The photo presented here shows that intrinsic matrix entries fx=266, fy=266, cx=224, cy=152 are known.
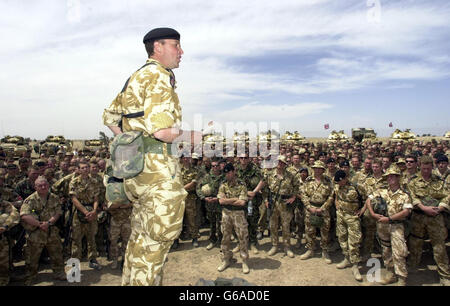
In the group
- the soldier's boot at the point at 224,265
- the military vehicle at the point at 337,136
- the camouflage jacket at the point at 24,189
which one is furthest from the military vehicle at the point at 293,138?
the camouflage jacket at the point at 24,189

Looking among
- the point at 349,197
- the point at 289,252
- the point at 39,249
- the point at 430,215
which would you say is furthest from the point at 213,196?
the point at 430,215

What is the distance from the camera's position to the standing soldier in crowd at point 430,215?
5.59 metres

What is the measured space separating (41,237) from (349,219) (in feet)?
23.3

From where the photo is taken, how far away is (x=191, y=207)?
847cm

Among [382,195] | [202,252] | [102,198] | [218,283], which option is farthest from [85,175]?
[382,195]

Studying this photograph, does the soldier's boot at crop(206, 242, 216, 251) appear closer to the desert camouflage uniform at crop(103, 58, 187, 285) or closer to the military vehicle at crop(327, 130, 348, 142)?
the desert camouflage uniform at crop(103, 58, 187, 285)

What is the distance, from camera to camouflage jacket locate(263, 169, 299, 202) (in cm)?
769

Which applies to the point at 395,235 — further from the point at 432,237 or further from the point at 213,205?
the point at 213,205

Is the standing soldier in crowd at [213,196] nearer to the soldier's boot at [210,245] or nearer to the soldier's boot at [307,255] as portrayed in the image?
the soldier's boot at [210,245]

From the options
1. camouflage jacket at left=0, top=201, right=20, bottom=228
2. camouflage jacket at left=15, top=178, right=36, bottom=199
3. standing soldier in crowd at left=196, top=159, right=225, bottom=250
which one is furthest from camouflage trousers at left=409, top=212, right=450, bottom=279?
camouflage jacket at left=15, top=178, right=36, bottom=199

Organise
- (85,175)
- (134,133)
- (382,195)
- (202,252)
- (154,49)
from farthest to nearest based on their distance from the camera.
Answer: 1. (202,252)
2. (85,175)
3. (382,195)
4. (154,49)
5. (134,133)

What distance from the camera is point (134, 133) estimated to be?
2367 millimetres

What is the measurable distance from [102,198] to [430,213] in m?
7.75

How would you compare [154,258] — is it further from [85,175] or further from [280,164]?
[280,164]
